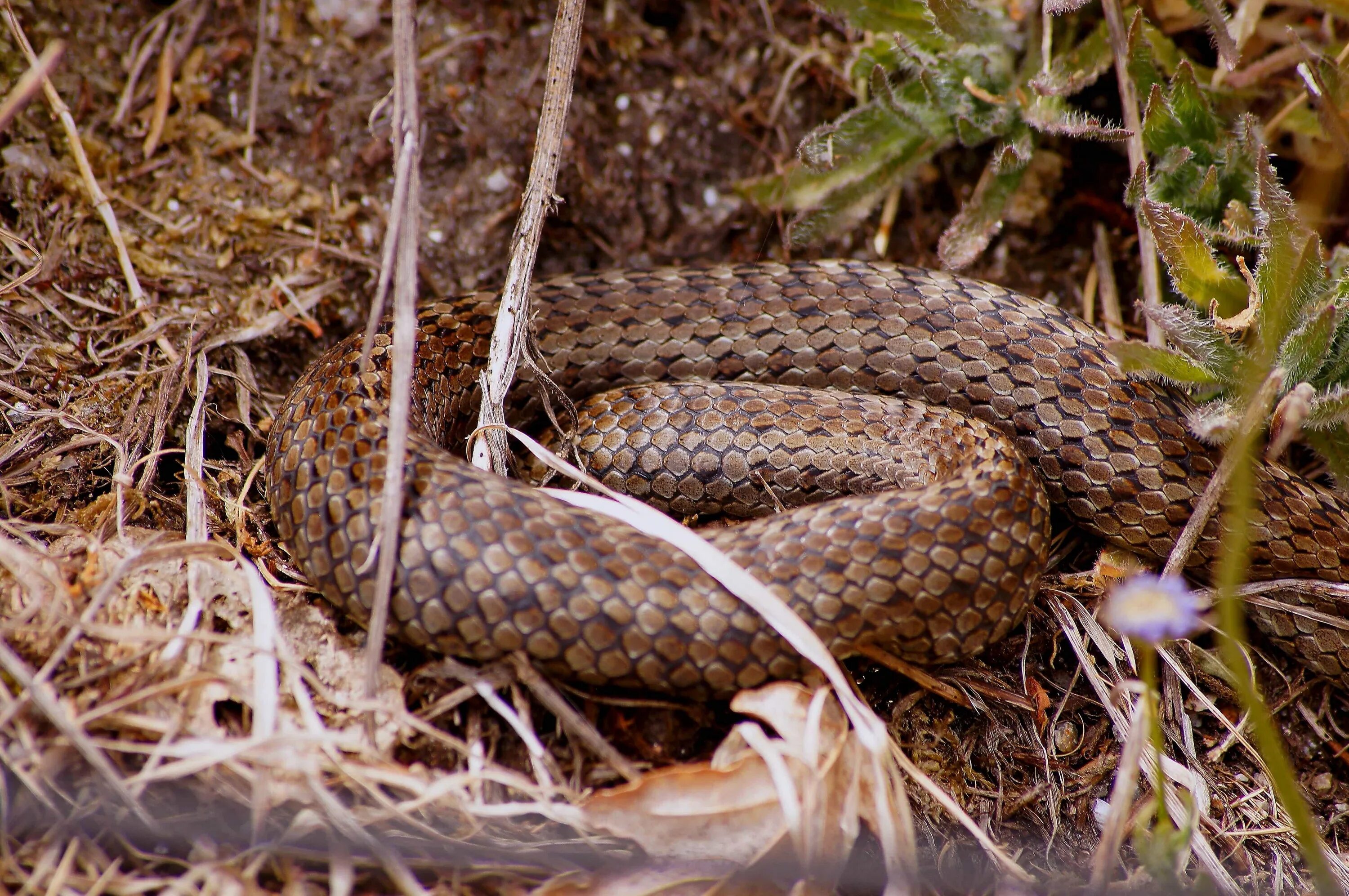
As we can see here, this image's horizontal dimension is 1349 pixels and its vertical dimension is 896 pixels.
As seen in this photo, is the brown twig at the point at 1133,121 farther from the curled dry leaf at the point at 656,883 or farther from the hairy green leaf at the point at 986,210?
the curled dry leaf at the point at 656,883

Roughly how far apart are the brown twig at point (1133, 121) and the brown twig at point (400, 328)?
2.56 meters

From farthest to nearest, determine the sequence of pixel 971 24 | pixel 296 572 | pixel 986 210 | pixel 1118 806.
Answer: pixel 986 210 < pixel 971 24 < pixel 296 572 < pixel 1118 806

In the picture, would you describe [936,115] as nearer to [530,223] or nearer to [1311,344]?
[1311,344]

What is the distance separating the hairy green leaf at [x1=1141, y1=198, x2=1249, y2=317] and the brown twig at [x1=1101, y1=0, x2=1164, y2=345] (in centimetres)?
25

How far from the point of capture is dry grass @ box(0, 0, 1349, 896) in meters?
2.17

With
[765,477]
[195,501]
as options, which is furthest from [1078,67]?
[195,501]

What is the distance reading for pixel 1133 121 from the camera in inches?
140

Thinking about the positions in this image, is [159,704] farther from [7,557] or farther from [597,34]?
[597,34]

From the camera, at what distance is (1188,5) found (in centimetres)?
368

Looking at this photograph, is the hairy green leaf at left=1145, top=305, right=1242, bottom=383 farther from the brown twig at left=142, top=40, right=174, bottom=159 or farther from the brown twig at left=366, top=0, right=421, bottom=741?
the brown twig at left=142, top=40, right=174, bottom=159

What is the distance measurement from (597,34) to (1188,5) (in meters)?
2.40

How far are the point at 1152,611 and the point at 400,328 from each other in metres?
1.85

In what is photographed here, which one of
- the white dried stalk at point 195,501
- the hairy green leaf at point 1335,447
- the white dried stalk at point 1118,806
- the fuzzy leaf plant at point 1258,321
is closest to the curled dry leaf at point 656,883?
the white dried stalk at point 1118,806

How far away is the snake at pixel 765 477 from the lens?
8.04ft
